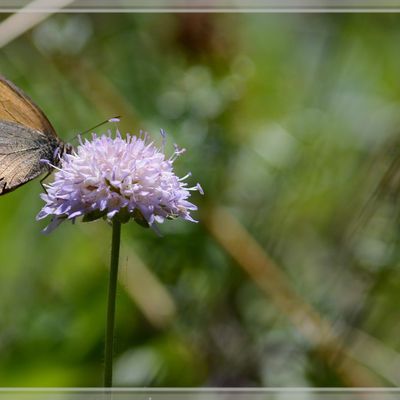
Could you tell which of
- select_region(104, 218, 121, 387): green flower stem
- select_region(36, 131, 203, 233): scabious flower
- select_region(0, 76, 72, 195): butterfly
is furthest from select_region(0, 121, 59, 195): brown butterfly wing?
select_region(104, 218, 121, 387): green flower stem

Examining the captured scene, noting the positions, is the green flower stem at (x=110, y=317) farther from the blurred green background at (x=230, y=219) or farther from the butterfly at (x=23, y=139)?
the blurred green background at (x=230, y=219)

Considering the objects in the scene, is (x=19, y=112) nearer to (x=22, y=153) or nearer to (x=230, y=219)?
(x=22, y=153)

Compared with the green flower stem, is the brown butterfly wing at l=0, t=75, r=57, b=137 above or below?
above

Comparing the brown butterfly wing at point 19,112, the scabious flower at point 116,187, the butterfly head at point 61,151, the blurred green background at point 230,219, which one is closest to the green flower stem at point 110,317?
the scabious flower at point 116,187

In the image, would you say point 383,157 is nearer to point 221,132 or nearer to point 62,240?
point 221,132

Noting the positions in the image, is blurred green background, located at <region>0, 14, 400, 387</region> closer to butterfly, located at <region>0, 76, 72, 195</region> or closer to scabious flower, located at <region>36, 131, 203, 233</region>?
butterfly, located at <region>0, 76, 72, 195</region>

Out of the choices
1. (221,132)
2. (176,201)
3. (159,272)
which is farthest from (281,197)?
(176,201)
